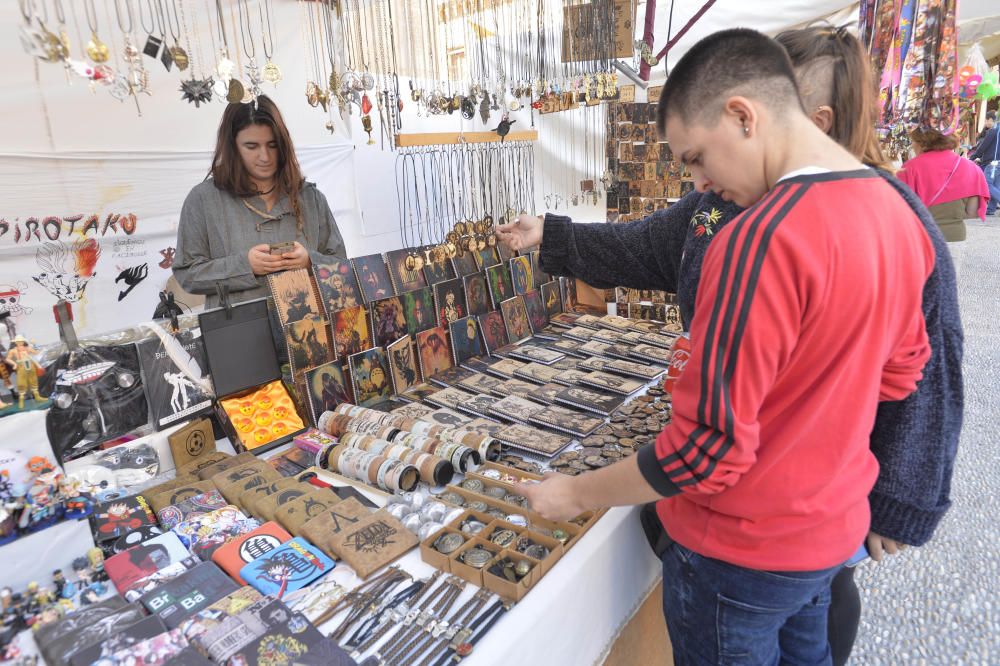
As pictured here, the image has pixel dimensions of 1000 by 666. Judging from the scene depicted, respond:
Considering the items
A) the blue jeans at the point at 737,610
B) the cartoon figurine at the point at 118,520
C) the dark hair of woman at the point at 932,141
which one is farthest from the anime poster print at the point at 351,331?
the dark hair of woman at the point at 932,141

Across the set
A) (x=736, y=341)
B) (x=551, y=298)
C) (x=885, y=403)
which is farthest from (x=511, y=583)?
(x=551, y=298)

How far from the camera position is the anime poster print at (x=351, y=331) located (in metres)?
1.81

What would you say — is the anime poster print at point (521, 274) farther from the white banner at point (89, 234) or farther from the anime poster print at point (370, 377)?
the white banner at point (89, 234)

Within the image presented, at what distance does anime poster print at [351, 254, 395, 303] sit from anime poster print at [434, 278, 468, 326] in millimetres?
203

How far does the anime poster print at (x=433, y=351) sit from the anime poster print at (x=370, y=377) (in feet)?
0.54

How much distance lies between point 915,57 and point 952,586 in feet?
7.37

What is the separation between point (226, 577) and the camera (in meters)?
1.08

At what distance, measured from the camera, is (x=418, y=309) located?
6.79 feet

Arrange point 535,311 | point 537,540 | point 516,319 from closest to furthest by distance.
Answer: point 537,540 < point 516,319 < point 535,311

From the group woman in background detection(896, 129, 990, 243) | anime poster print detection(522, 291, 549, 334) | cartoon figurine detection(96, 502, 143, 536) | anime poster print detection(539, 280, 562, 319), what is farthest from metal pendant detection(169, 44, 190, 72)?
woman in background detection(896, 129, 990, 243)

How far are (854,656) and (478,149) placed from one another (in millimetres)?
2612

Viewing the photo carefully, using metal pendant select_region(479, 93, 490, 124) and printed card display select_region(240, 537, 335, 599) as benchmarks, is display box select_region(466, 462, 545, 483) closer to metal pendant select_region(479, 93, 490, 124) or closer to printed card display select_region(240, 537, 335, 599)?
printed card display select_region(240, 537, 335, 599)

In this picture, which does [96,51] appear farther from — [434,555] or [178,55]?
[434,555]

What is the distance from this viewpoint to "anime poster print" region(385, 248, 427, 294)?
2020 mm
